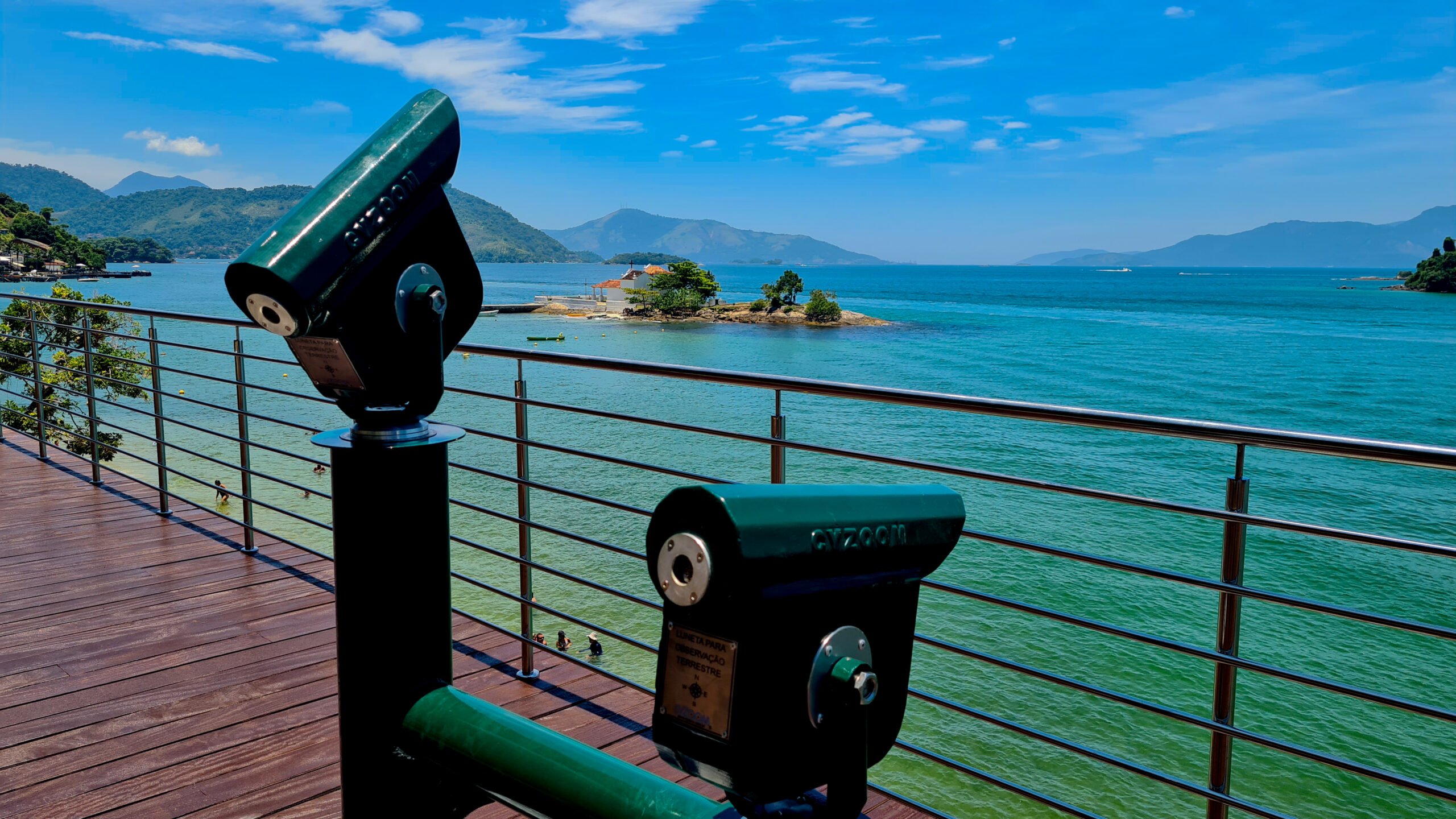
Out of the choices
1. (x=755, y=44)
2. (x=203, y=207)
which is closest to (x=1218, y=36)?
(x=755, y=44)

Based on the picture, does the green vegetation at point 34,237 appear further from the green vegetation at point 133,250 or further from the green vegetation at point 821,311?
the green vegetation at point 821,311

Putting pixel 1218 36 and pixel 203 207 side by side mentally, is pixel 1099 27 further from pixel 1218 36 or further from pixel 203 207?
pixel 203 207

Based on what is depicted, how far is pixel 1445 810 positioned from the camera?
1218 centimetres

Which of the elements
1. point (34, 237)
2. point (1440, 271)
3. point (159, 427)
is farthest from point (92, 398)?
point (1440, 271)

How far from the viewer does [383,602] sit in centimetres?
90

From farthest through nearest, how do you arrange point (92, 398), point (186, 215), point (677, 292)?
point (186, 215) → point (677, 292) → point (92, 398)

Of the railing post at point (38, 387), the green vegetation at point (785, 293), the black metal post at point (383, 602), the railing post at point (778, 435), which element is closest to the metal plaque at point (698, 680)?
the black metal post at point (383, 602)

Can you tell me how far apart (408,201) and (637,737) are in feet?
5.94

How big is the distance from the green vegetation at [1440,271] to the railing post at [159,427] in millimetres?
115882

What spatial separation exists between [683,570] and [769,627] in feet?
0.17

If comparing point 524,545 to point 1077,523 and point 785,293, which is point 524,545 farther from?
point 785,293

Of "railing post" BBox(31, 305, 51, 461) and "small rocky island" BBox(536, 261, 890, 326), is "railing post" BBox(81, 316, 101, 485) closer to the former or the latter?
"railing post" BBox(31, 305, 51, 461)

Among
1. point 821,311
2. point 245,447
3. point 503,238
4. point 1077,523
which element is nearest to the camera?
point 245,447

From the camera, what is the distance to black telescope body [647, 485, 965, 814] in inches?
17.6
